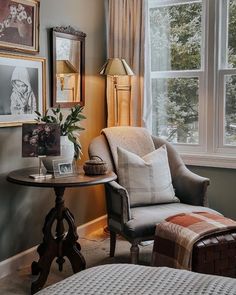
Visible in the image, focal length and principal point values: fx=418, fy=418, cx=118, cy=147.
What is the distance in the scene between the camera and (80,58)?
3.61m

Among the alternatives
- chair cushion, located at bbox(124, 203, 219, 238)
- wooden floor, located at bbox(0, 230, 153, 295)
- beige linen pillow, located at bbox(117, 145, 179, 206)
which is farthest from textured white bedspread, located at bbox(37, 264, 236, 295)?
beige linen pillow, located at bbox(117, 145, 179, 206)

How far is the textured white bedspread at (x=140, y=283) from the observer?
1.04 m

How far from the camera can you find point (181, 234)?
2414mm

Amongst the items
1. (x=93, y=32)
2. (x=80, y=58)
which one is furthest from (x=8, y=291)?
(x=93, y=32)

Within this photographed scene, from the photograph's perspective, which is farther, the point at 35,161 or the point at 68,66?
the point at 68,66

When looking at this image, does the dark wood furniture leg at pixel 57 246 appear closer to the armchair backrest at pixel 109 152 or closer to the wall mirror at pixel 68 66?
the armchair backrest at pixel 109 152

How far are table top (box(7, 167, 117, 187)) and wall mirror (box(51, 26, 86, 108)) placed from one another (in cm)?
79

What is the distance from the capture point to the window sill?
3525 millimetres

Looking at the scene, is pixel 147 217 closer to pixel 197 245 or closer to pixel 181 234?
pixel 181 234

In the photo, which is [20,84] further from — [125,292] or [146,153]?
[125,292]

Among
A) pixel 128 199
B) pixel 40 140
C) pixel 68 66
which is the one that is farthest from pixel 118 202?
pixel 68 66

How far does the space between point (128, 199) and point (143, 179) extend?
1.00 ft

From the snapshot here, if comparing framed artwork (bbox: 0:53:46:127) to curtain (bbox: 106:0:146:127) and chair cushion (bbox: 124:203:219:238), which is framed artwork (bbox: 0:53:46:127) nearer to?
curtain (bbox: 106:0:146:127)

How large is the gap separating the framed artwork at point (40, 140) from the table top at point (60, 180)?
16 centimetres
